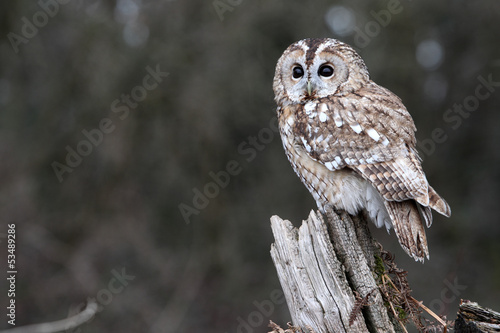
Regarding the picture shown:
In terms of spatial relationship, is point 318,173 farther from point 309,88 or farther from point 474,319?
point 474,319

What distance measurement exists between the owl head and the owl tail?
3.01ft

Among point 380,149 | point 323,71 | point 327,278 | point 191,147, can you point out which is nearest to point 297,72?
point 323,71

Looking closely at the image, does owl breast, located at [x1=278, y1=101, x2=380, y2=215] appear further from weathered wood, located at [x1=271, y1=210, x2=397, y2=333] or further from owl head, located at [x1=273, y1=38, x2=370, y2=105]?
weathered wood, located at [x1=271, y1=210, x2=397, y2=333]

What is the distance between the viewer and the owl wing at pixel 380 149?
287 cm

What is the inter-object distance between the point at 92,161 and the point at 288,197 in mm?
2979

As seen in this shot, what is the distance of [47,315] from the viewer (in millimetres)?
7754

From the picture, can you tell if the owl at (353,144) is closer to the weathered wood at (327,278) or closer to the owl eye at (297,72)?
the owl eye at (297,72)

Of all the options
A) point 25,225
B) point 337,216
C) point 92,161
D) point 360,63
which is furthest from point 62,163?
point 337,216

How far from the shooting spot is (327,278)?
100 inches

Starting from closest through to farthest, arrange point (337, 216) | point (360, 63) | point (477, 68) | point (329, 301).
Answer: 1. point (329, 301)
2. point (337, 216)
3. point (360, 63)
4. point (477, 68)

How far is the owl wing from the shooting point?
2.87 meters

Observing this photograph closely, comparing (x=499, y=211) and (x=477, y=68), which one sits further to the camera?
(x=499, y=211)

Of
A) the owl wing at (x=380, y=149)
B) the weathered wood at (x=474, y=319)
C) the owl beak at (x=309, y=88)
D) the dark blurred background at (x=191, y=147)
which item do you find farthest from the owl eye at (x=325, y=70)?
the dark blurred background at (x=191, y=147)

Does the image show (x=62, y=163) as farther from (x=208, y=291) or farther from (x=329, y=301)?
(x=329, y=301)
